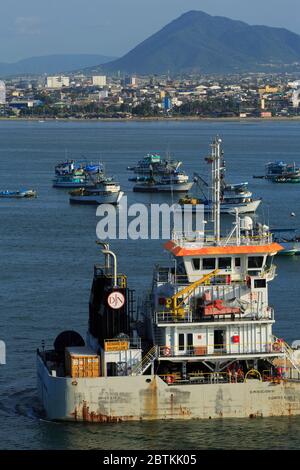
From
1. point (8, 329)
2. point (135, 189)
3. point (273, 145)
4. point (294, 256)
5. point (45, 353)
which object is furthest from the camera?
point (273, 145)

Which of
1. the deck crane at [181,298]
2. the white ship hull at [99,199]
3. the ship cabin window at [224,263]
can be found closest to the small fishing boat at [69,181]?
the white ship hull at [99,199]

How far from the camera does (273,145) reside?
13488cm

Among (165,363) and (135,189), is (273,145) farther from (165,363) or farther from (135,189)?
(165,363)

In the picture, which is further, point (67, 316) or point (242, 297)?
point (67, 316)

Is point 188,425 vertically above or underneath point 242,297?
underneath

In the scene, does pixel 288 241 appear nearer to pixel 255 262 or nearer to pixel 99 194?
pixel 99 194

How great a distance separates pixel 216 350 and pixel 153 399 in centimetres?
167

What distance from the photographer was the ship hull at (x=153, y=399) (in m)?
24.7

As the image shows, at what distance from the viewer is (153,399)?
24.8 meters

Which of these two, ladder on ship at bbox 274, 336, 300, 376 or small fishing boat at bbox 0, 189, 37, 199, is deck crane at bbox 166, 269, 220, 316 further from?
small fishing boat at bbox 0, 189, 37, 199

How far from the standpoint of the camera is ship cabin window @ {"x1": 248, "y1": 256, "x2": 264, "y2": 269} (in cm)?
2605

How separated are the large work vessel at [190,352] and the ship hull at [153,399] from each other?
19mm

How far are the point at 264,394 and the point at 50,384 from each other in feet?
13.2
